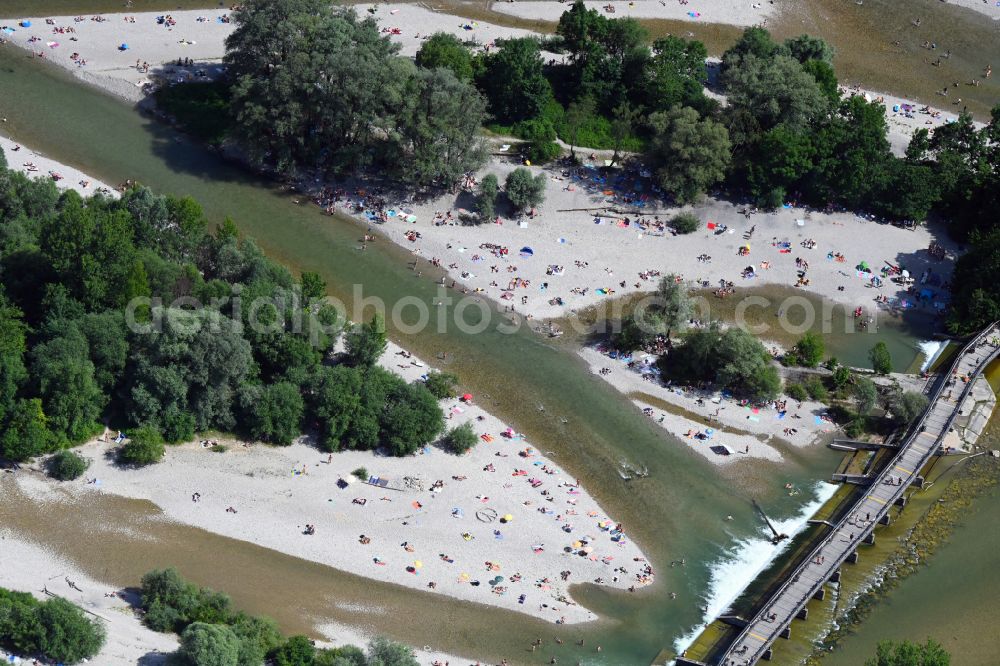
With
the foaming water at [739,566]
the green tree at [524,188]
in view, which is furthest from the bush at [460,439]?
the green tree at [524,188]

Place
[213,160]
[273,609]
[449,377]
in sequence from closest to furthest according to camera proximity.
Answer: [273,609]
[449,377]
[213,160]

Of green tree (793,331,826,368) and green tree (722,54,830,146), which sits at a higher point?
green tree (722,54,830,146)

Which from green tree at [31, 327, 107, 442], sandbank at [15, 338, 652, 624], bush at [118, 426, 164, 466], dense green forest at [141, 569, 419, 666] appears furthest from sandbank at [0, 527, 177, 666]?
bush at [118, 426, 164, 466]

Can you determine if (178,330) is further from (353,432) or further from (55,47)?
(55,47)

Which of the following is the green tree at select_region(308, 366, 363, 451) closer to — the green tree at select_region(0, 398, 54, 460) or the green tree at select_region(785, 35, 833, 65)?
the green tree at select_region(0, 398, 54, 460)

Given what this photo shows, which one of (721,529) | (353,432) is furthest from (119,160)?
(721,529)

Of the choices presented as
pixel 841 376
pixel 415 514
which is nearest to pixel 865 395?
pixel 841 376

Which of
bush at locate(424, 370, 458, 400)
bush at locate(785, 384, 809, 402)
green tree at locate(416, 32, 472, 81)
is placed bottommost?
bush at locate(424, 370, 458, 400)
